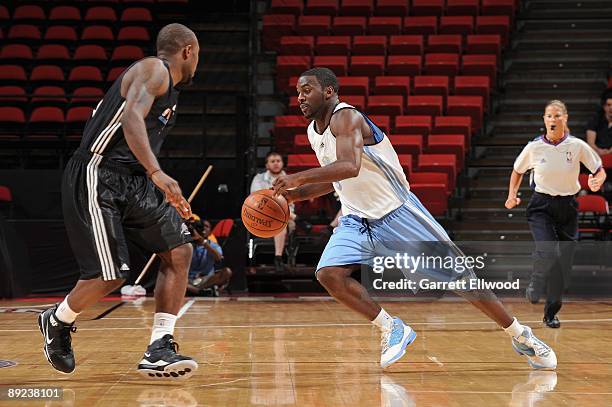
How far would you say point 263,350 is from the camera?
530 cm

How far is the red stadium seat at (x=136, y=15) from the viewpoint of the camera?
14758 mm

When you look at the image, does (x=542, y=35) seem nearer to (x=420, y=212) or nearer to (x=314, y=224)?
(x=314, y=224)

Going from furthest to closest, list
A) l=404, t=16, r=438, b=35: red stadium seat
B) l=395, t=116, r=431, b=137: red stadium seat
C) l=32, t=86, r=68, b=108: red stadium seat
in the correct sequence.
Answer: l=404, t=16, r=438, b=35: red stadium seat, l=32, t=86, r=68, b=108: red stadium seat, l=395, t=116, r=431, b=137: red stadium seat

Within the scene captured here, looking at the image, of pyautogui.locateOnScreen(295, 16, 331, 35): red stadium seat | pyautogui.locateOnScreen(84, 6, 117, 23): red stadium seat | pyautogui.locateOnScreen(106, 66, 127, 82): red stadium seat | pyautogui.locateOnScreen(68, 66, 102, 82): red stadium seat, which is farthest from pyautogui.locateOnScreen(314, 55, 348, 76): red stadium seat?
pyautogui.locateOnScreen(84, 6, 117, 23): red stadium seat

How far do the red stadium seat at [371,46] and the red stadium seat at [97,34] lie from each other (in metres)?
4.18

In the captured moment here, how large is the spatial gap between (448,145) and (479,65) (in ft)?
6.69

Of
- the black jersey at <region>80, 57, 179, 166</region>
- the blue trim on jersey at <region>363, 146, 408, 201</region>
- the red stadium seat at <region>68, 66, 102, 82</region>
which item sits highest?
the red stadium seat at <region>68, 66, 102, 82</region>

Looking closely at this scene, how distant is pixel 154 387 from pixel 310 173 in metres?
1.23

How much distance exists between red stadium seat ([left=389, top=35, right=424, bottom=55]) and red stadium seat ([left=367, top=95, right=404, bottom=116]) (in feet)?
4.53

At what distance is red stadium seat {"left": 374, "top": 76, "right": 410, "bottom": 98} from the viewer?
41.0 feet

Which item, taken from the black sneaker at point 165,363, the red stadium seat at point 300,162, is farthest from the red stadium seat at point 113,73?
the black sneaker at point 165,363

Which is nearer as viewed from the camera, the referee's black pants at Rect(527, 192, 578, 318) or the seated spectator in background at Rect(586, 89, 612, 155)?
the referee's black pants at Rect(527, 192, 578, 318)

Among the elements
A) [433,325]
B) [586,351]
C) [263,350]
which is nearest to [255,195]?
[263,350]

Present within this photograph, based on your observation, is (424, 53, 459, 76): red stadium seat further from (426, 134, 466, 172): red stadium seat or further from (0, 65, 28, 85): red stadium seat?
(0, 65, 28, 85): red stadium seat
